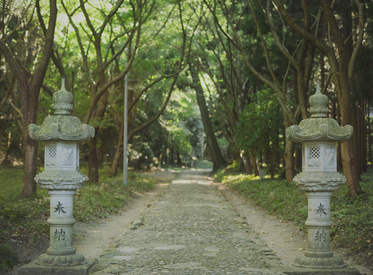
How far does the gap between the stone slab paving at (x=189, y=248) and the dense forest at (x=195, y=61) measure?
379cm

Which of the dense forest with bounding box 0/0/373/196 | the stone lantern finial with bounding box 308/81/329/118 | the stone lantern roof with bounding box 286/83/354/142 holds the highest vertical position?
the dense forest with bounding box 0/0/373/196

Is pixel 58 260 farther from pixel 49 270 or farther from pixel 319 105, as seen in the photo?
pixel 319 105

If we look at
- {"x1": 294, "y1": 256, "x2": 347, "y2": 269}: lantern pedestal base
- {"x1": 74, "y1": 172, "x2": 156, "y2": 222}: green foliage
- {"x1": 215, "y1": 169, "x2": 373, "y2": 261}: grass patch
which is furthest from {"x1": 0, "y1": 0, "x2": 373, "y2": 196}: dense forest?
{"x1": 294, "y1": 256, "x2": 347, "y2": 269}: lantern pedestal base

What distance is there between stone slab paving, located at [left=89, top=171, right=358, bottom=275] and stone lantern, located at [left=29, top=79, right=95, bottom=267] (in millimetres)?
622

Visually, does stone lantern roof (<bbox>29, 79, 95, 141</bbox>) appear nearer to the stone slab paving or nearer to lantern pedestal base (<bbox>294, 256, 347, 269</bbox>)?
the stone slab paving

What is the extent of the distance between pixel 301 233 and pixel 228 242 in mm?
2022

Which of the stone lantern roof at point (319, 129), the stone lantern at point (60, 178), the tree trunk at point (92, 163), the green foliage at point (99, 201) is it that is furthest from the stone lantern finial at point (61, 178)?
the tree trunk at point (92, 163)

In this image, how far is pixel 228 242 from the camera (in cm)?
866

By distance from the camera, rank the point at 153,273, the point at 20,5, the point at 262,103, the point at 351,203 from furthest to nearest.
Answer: the point at 262,103 < the point at 20,5 < the point at 351,203 < the point at 153,273

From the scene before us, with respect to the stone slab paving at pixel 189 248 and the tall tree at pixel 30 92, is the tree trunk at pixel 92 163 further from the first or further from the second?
the stone slab paving at pixel 189 248

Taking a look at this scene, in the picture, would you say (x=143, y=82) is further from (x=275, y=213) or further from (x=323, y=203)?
(x=323, y=203)

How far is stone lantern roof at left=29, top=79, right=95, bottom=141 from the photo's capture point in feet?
21.3

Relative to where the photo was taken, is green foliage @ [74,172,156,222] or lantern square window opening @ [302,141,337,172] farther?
green foliage @ [74,172,156,222]

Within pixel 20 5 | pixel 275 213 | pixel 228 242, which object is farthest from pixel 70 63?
pixel 228 242
